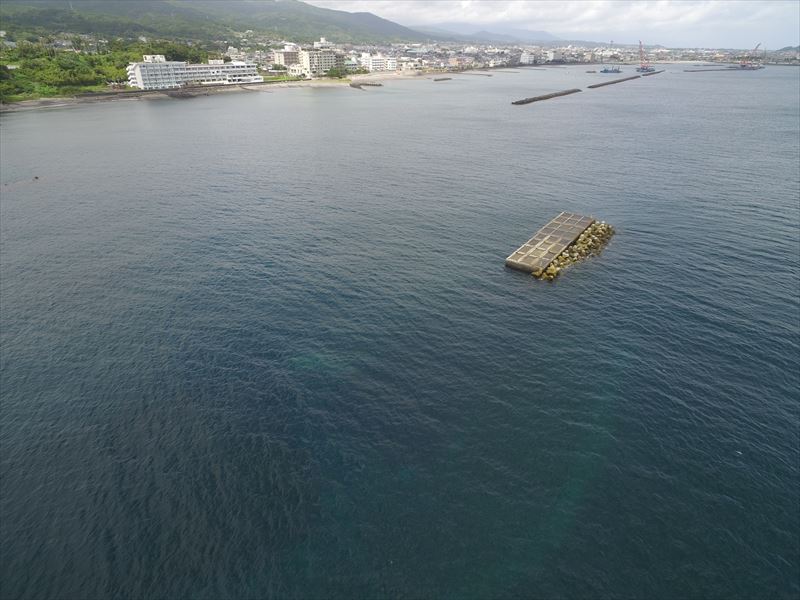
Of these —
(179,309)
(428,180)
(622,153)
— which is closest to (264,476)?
(179,309)

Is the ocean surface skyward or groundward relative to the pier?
groundward

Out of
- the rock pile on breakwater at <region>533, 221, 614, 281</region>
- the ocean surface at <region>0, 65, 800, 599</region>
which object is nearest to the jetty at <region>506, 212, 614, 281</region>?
the rock pile on breakwater at <region>533, 221, 614, 281</region>

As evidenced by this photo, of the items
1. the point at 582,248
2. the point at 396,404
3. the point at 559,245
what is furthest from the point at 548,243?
the point at 396,404

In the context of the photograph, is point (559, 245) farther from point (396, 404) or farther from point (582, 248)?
point (396, 404)

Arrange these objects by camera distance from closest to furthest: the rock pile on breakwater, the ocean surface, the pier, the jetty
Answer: the ocean surface < the rock pile on breakwater < the jetty < the pier

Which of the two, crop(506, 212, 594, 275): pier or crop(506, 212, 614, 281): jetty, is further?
crop(506, 212, 594, 275): pier

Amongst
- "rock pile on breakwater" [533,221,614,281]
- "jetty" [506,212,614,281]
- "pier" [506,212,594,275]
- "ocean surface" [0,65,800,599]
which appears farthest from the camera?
"pier" [506,212,594,275]

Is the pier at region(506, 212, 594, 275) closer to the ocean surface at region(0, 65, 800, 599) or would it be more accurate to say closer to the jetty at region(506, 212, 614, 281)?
the jetty at region(506, 212, 614, 281)
